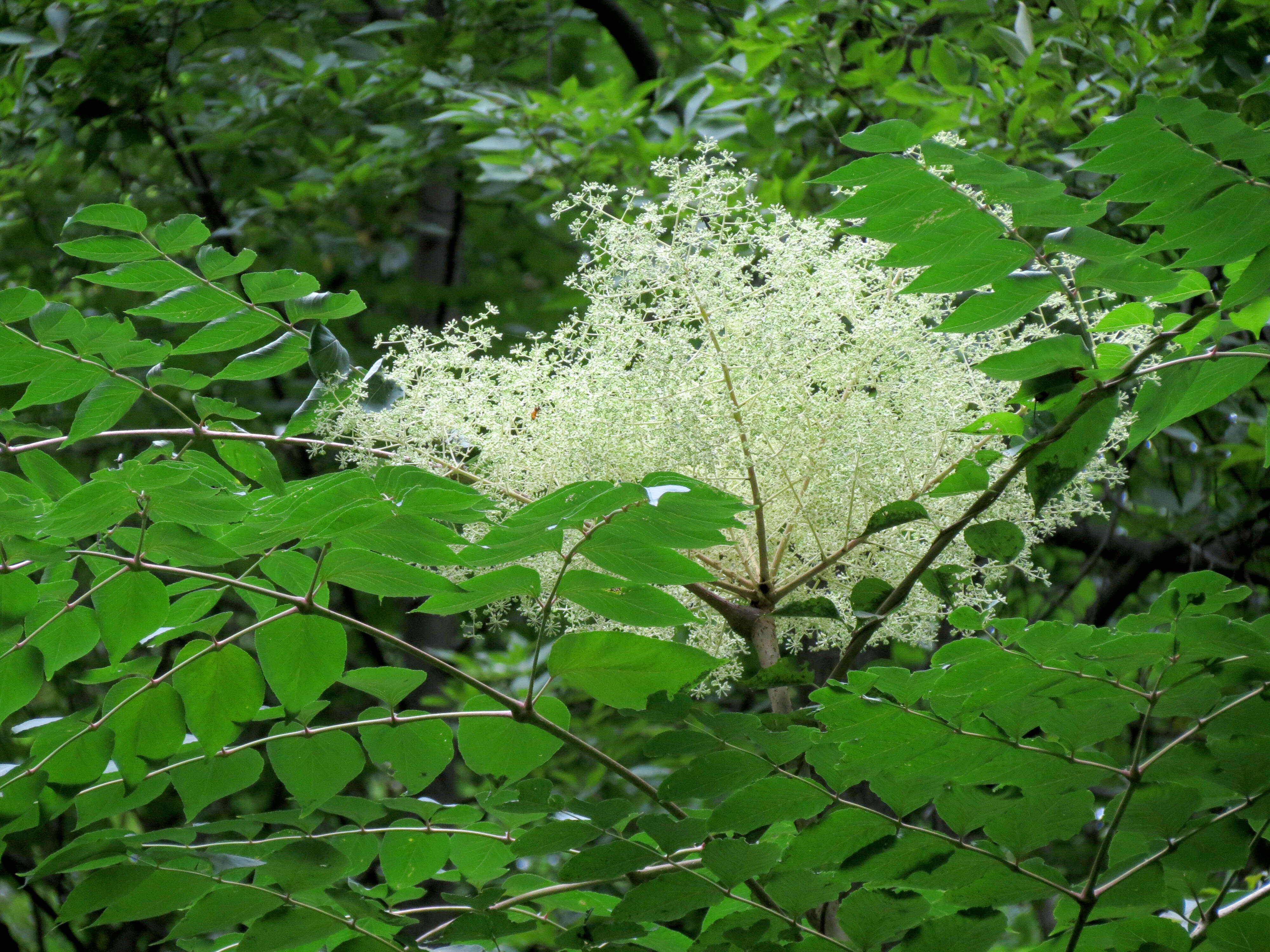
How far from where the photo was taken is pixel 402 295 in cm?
562

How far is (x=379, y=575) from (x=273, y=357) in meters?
0.55

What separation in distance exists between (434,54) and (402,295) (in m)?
1.21

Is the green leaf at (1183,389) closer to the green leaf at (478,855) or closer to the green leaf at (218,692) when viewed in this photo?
the green leaf at (478,855)

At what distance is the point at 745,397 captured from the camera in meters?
1.70

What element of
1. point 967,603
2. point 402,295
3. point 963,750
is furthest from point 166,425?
point 963,750

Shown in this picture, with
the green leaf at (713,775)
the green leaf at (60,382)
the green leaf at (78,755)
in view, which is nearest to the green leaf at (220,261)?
the green leaf at (60,382)

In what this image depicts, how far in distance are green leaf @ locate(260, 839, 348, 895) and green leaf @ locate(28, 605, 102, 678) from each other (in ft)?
1.40

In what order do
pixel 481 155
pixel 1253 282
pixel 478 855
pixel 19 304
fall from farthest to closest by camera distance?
pixel 481 155, pixel 478 855, pixel 19 304, pixel 1253 282

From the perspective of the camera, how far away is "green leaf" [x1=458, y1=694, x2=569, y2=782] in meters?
1.66

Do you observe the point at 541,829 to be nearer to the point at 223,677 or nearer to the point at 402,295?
the point at 223,677

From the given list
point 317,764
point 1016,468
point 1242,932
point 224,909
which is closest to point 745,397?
point 1016,468

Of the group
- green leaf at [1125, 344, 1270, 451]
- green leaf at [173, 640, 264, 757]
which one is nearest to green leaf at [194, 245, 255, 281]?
green leaf at [173, 640, 264, 757]

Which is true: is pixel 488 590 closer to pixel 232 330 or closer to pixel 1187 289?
pixel 232 330

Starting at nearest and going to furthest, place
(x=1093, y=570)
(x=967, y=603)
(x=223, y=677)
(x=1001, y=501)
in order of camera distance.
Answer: (x=223, y=677) < (x=1001, y=501) < (x=967, y=603) < (x=1093, y=570)
